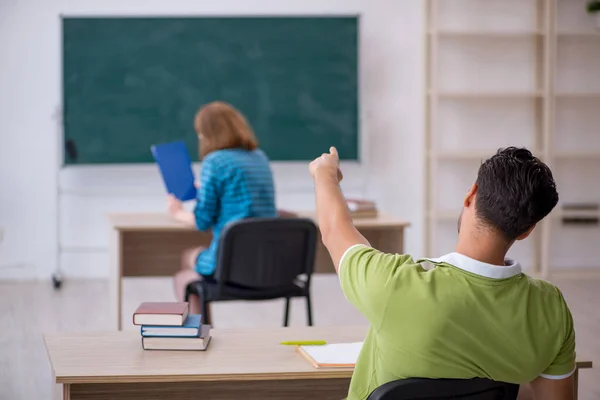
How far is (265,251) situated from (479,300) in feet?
7.10

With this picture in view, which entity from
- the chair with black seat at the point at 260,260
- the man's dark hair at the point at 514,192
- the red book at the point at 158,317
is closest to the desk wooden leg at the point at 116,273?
the chair with black seat at the point at 260,260

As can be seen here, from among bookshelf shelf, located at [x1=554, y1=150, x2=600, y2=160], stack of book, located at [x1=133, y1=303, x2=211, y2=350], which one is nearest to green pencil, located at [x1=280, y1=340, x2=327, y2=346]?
stack of book, located at [x1=133, y1=303, x2=211, y2=350]

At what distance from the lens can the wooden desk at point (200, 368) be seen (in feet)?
6.22

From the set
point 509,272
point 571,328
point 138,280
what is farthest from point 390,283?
point 138,280

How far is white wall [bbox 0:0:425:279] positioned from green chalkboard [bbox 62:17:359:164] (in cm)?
17

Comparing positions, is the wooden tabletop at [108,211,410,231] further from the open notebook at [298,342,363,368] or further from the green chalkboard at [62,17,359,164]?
the open notebook at [298,342,363,368]

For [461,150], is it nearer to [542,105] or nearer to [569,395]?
[542,105]

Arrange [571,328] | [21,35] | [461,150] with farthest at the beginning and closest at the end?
[461,150]
[21,35]
[571,328]

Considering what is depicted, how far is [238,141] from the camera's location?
12.8ft

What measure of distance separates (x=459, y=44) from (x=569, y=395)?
16.9ft

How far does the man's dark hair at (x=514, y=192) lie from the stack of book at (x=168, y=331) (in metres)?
0.77

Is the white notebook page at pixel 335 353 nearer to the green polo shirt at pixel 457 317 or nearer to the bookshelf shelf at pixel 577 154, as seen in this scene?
the green polo shirt at pixel 457 317

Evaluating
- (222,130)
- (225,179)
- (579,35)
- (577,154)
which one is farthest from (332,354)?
(579,35)

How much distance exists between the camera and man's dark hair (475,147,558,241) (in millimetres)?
1577
